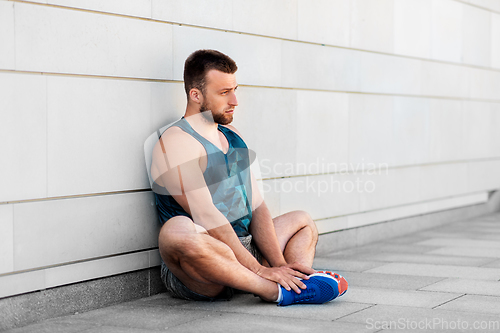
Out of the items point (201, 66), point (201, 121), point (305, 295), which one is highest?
point (201, 66)

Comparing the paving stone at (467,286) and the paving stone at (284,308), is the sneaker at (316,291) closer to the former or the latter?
the paving stone at (284,308)

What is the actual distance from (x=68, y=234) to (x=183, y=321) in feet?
3.34

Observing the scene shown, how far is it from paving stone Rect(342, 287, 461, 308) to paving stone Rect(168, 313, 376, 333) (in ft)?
2.46

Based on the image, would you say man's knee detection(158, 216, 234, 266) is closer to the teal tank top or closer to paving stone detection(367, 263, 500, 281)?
the teal tank top

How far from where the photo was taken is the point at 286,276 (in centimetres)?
464

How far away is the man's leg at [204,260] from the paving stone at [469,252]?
3029mm

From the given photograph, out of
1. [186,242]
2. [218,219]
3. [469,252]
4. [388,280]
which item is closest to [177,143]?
[218,219]

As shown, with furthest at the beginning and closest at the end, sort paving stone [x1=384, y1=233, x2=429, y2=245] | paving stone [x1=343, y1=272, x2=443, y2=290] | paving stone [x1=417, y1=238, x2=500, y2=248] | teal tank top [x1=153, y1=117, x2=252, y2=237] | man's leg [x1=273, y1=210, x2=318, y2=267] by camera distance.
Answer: paving stone [x1=384, y1=233, x2=429, y2=245] → paving stone [x1=417, y1=238, x2=500, y2=248] → paving stone [x1=343, y1=272, x2=443, y2=290] → man's leg [x1=273, y1=210, x2=318, y2=267] → teal tank top [x1=153, y1=117, x2=252, y2=237]

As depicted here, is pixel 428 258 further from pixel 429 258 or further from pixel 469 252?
pixel 469 252

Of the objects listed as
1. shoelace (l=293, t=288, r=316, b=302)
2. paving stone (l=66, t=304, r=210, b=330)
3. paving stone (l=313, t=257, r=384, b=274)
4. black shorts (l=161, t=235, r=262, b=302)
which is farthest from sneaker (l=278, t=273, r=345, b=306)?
paving stone (l=313, t=257, r=384, b=274)

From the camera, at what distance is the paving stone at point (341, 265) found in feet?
20.4

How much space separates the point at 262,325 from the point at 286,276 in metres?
0.61

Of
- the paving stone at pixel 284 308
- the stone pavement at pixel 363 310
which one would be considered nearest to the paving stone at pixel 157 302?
the stone pavement at pixel 363 310

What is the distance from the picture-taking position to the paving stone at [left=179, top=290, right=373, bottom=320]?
172 inches
